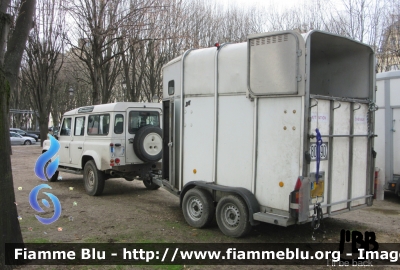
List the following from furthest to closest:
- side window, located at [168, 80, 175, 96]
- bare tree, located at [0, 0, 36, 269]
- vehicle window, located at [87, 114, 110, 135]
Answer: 1. vehicle window, located at [87, 114, 110, 135]
2. side window, located at [168, 80, 175, 96]
3. bare tree, located at [0, 0, 36, 269]

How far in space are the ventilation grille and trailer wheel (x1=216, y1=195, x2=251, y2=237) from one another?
2.42m

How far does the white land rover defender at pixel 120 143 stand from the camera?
8.93 m

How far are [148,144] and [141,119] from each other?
2.68 feet

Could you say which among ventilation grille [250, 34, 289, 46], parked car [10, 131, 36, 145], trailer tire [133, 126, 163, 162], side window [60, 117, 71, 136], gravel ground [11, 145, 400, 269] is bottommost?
gravel ground [11, 145, 400, 269]

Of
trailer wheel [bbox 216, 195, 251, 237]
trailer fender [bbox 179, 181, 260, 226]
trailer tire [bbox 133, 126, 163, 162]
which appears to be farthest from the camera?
trailer tire [bbox 133, 126, 163, 162]

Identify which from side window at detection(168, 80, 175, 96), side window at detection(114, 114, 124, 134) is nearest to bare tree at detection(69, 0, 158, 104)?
side window at detection(114, 114, 124, 134)

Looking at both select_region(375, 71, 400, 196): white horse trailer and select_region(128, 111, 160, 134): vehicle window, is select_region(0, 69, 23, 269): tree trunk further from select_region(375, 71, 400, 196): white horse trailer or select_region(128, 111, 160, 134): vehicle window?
select_region(375, 71, 400, 196): white horse trailer

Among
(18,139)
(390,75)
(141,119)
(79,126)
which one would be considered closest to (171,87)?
(141,119)

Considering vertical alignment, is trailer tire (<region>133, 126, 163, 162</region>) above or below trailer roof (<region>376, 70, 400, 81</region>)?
below

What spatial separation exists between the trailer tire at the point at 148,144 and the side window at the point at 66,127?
3008 mm

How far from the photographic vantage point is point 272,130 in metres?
5.43

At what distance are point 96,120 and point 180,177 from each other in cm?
375

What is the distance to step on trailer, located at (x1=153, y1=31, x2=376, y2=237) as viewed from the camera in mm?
5109

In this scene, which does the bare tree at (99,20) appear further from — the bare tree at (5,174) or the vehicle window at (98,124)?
the bare tree at (5,174)
